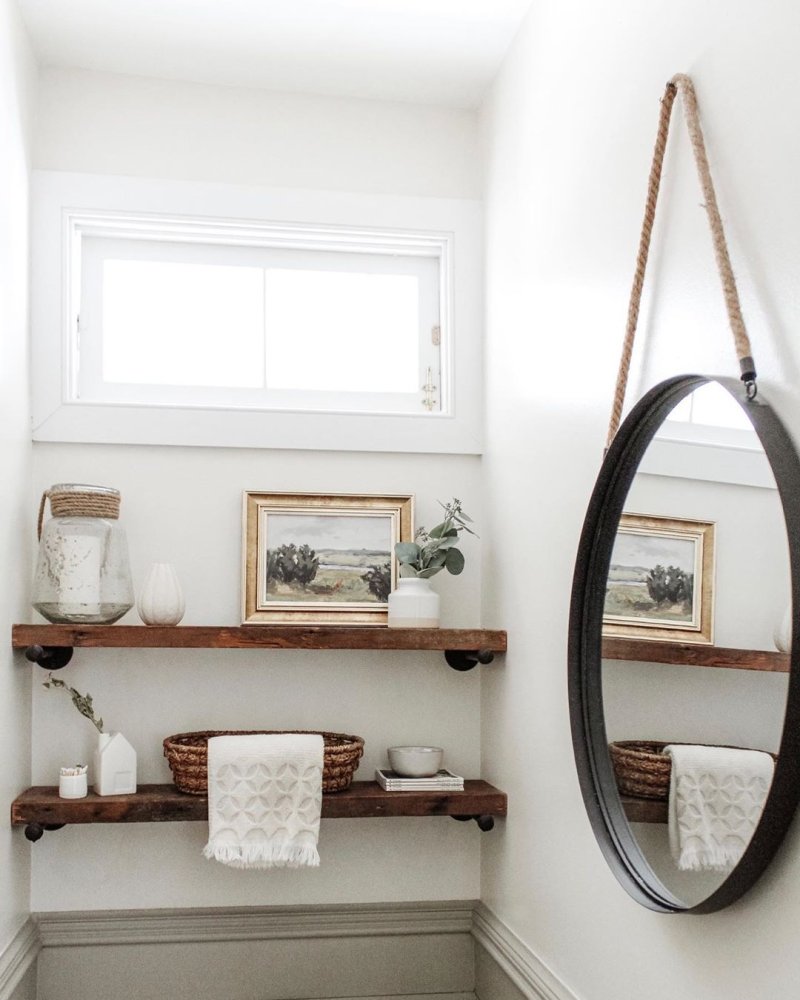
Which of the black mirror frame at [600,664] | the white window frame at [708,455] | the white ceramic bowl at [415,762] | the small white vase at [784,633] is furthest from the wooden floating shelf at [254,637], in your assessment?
the small white vase at [784,633]

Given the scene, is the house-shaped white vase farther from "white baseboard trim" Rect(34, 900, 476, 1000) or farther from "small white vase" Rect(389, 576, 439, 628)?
"small white vase" Rect(389, 576, 439, 628)

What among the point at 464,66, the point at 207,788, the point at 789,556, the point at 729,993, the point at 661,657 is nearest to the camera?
the point at 789,556

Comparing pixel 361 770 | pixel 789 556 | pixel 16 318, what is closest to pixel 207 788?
pixel 361 770

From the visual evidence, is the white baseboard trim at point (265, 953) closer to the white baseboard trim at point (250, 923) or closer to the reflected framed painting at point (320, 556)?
the white baseboard trim at point (250, 923)

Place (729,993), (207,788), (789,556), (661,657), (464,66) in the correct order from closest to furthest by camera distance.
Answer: (789,556) < (729,993) < (661,657) < (207,788) < (464,66)

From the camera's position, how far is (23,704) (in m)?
2.22

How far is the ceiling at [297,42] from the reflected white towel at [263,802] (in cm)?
146

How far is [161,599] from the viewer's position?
220 centimetres

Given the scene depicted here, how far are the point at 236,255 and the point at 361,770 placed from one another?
122cm

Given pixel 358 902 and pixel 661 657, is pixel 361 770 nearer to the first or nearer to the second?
→ pixel 358 902

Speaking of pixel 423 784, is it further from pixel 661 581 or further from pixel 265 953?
pixel 661 581

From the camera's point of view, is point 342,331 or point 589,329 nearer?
point 589,329

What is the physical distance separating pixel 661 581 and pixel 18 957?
4.90 feet

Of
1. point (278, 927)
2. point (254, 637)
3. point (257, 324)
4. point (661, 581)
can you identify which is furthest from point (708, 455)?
point (278, 927)
